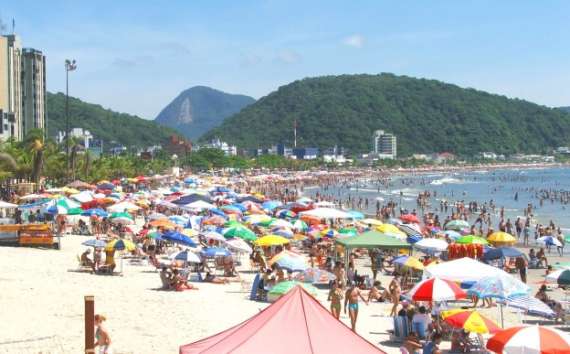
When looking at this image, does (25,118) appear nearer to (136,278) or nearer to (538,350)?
(136,278)

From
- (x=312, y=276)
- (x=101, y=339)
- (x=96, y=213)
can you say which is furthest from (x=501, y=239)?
(x=101, y=339)

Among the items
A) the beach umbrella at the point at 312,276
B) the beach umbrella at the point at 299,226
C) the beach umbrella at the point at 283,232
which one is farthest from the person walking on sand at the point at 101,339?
the beach umbrella at the point at 299,226

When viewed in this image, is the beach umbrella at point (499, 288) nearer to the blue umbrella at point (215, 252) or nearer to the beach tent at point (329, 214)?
the blue umbrella at point (215, 252)

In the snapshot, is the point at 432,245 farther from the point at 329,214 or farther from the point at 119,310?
the point at 119,310

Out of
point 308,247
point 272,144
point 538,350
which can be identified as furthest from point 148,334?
point 272,144

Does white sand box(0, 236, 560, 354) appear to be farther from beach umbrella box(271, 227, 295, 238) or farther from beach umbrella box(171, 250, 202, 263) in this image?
beach umbrella box(271, 227, 295, 238)

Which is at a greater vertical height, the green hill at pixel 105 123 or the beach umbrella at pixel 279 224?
the green hill at pixel 105 123
